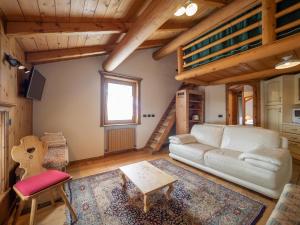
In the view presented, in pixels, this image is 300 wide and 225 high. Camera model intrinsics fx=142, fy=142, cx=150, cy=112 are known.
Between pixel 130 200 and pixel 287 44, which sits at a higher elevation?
pixel 287 44

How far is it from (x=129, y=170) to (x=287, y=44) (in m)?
2.86

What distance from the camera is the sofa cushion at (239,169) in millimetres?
1919

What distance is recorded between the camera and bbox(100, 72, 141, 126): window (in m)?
3.86

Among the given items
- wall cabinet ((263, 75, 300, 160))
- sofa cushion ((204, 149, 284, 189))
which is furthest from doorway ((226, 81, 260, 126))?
sofa cushion ((204, 149, 284, 189))

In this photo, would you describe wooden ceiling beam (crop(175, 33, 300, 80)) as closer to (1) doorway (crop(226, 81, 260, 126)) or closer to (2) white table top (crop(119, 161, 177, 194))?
(1) doorway (crop(226, 81, 260, 126))

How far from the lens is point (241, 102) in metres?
6.68

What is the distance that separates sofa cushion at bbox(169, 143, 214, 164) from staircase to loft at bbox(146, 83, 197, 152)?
89 centimetres

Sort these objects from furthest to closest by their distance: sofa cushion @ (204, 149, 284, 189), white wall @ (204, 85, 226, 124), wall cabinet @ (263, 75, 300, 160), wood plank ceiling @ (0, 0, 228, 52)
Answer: white wall @ (204, 85, 226, 124)
wall cabinet @ (263, 75, 300, 160)
sofa cushion @ (204, 149, 284, 189)
wood plank ceiling @ (0, 0, 228, 52)

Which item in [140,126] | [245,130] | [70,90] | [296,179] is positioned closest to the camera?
[296,179]

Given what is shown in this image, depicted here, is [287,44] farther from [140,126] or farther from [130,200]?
[140,126]

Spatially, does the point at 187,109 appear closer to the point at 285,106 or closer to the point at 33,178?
the point at 285,106

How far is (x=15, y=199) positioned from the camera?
1.93m

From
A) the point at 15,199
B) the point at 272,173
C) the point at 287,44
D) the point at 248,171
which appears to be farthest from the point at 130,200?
the point at 287,44

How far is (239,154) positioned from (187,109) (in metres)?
2.12
